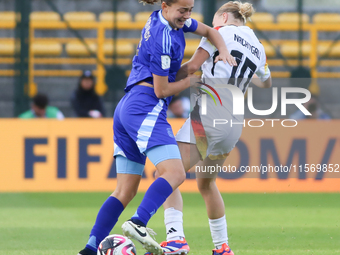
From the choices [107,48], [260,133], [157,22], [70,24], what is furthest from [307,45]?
[157,22]

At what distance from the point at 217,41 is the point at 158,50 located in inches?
21.1

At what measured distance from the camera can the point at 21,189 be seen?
872 cm

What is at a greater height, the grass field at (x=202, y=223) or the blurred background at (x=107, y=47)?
the blurred background at (x=107, y=47)

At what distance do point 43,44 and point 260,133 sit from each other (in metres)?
5.35

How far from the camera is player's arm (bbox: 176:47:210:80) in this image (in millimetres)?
3807

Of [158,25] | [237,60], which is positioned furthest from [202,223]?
[158,25]

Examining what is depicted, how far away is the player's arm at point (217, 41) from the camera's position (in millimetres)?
3795

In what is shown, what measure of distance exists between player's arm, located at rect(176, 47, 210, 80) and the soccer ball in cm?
114

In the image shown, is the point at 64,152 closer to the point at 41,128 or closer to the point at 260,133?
the point at 41,128

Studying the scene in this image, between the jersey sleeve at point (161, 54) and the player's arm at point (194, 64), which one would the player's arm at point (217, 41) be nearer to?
the player's arm at point (194, 64)

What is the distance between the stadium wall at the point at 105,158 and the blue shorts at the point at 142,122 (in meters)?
4.96

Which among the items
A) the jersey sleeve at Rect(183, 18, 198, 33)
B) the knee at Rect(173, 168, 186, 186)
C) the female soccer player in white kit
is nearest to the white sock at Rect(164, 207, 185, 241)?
the female soccer player in white kit

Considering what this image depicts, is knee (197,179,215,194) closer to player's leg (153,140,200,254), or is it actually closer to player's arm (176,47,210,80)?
player's leg (153,140,200,254)

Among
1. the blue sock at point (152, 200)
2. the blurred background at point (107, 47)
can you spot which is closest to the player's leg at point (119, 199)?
the blue sock at point (152, 200)
